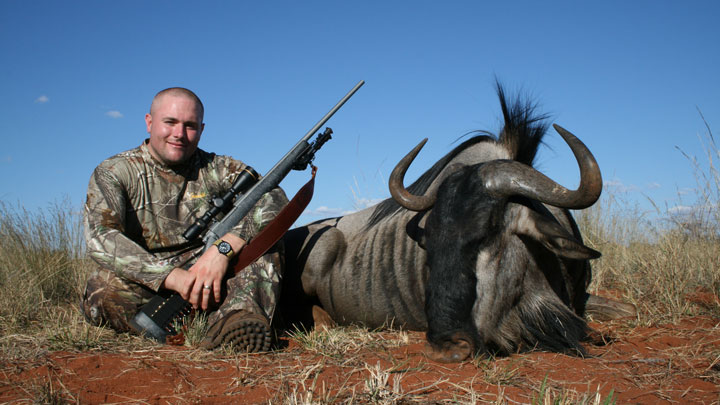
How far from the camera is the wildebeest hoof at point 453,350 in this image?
2.84 meters

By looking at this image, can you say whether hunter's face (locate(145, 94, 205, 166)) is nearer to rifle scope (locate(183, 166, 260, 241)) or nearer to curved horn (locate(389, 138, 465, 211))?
rifle scope (locate(183, 166, 260, 241))

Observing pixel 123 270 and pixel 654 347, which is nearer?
pixel 654 347

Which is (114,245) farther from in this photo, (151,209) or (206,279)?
(206,279)

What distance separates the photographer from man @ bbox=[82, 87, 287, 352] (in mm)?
3594

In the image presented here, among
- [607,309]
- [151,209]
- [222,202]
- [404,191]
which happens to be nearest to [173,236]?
[151,209]

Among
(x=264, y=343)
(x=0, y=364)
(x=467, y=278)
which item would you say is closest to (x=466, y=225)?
(x=467, y=278)

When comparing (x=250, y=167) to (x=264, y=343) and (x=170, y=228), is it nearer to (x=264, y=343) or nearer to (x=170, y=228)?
(x=170, y=228)

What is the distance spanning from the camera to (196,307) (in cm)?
365

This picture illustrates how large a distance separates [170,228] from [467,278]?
2.44 meters

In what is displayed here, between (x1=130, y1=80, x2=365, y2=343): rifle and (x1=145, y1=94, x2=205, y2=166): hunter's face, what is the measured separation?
0.48 metres

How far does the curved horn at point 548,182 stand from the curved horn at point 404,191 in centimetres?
53

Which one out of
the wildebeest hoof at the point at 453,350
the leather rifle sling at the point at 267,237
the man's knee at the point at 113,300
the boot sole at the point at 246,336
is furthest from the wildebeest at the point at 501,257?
the man's knee at the point at 113,300

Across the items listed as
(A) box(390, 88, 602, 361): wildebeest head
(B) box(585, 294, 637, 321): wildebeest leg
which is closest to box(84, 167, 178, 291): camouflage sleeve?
(A) box(390, 88, 602, 361): wildebeest head

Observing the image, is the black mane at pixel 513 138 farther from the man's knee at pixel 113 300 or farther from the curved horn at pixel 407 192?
Result: the man's knee at pixel 113 300
